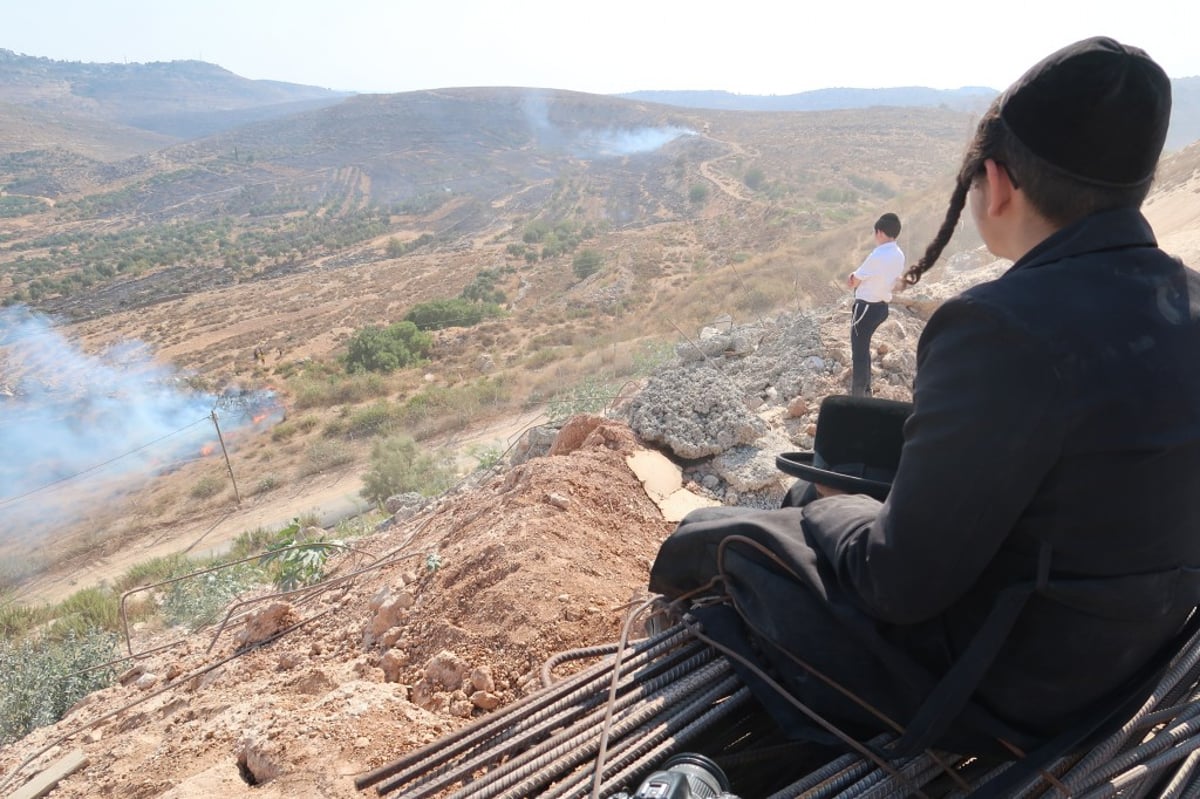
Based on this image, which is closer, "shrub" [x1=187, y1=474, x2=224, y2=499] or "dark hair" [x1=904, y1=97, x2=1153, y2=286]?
"dark hair" [x1=904, y1=97, x2=1153, y2=286]

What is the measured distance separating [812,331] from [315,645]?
564 cm

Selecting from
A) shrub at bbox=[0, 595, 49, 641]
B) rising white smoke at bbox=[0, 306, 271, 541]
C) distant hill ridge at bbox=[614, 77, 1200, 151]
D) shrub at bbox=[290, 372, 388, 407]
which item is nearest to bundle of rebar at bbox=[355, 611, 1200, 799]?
shrub at bbox=[0, 595, 49, 641]

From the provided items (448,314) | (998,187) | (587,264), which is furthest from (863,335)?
(587,264)

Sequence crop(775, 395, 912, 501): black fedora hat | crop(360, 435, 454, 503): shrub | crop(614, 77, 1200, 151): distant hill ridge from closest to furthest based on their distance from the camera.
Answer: crop(775, 395, 912, 501): black fedora hat < crop(360, 435, 454, 503): shrub < crop(614, 77, 1200, 151): distant hill ridge

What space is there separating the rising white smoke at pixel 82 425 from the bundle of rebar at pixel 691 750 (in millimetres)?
16308

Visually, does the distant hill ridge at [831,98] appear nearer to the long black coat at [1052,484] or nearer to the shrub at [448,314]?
the shrub at [448,314]

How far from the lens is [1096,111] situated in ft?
3.76

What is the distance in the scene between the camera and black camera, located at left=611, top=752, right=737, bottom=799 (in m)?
1.31

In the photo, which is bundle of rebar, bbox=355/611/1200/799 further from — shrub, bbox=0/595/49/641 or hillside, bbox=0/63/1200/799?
shrub, bbox=0/595/49/641

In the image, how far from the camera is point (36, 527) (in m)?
14.1

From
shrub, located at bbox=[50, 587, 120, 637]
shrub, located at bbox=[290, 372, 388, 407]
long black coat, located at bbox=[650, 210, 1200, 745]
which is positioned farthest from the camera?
shrub, located at bbox=[290, 372, 388, 407]

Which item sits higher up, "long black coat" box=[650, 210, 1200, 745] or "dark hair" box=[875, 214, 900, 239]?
"dark hair" box=[875, 214, 900, 239]

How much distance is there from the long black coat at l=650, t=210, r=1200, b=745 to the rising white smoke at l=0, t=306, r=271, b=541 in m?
17.3

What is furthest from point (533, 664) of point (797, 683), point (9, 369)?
point (9, 369)
